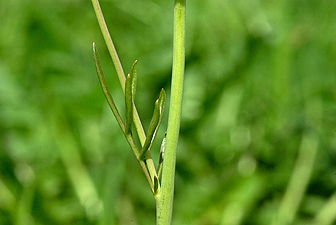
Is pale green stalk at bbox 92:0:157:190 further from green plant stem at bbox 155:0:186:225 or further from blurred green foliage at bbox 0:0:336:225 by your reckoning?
blurred green foliage at bbox 0:0:336:225

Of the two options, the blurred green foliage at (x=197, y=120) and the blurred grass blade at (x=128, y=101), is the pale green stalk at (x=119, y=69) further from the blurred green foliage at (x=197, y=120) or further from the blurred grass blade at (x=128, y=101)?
the blurred green foliage at (x=197, y=120)

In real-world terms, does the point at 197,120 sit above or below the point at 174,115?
below

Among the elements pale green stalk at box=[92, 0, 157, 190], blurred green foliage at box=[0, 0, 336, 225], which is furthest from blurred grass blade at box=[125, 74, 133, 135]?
blurred green foliage at box=[0, 0, 336, 225]

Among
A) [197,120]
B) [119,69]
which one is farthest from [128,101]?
[197,120]

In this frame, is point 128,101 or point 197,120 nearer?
point 128,101

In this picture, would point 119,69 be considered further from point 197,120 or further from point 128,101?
point 197,120

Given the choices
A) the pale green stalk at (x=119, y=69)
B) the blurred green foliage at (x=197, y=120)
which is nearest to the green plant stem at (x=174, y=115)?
the pale green stalk at (x=119, y=69)

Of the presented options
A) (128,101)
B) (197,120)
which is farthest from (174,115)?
(197,120)
